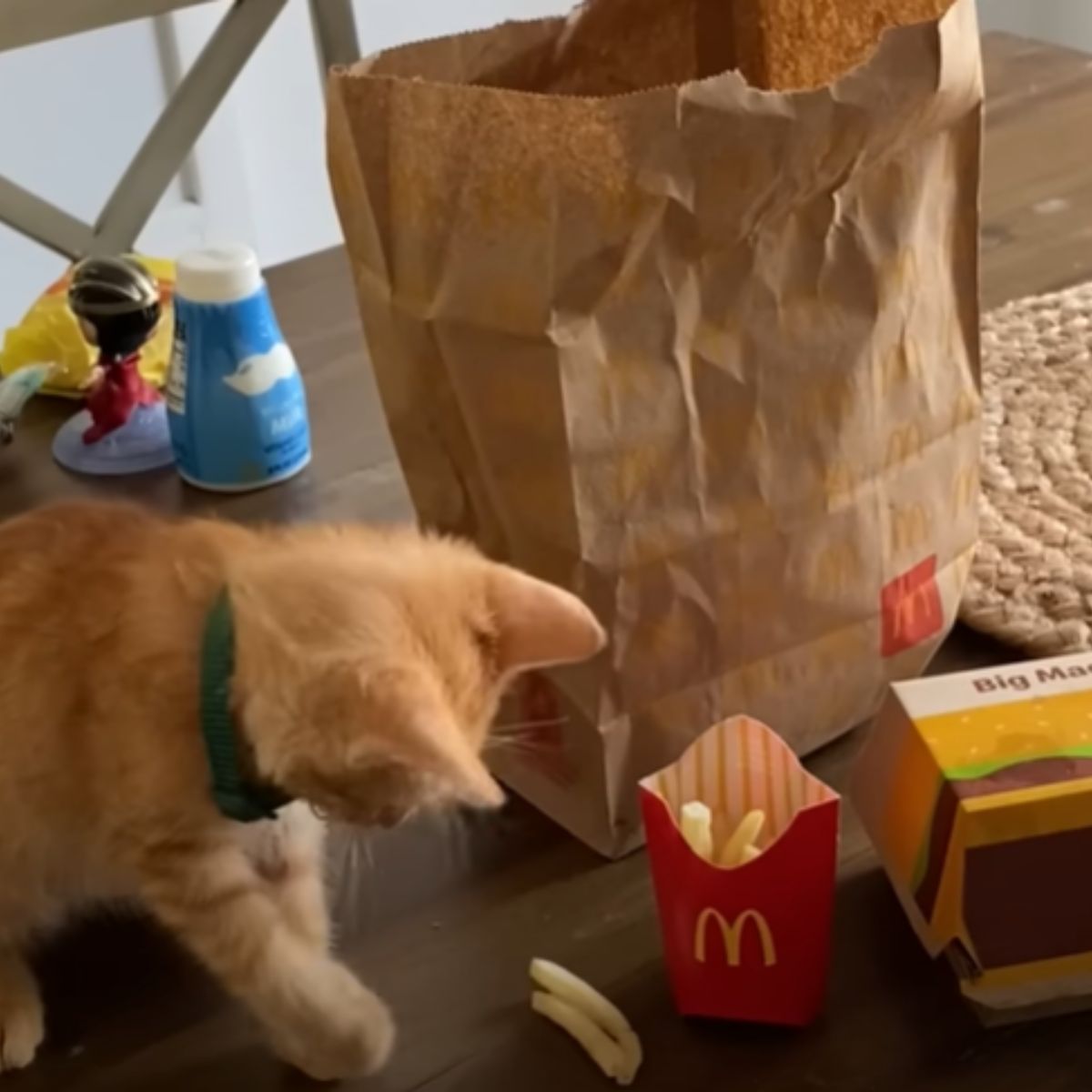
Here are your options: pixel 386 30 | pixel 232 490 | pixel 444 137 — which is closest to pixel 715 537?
pixel 444 137

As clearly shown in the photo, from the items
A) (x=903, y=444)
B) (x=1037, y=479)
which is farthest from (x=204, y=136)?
(x=903, y=444)

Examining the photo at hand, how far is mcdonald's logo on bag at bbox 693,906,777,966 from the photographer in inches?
25.5

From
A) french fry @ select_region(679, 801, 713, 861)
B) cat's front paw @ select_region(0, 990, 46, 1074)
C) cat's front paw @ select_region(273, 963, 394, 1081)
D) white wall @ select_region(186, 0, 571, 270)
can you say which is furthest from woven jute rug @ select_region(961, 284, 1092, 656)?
white wall @ select_region(186, 0, 571, 270)

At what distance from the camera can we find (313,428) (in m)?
1.08

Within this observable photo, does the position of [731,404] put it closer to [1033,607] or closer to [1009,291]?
[1033,607]

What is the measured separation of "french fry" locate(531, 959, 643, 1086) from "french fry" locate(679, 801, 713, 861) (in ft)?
0.25

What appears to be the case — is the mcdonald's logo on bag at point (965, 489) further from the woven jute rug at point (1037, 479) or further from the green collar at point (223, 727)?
the green collar at point (223, 727)

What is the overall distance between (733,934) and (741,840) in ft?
0.12

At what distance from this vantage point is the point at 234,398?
992mm

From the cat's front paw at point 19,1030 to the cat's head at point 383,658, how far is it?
6.5 inches

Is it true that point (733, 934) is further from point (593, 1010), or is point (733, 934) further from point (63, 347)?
point (63, 347)

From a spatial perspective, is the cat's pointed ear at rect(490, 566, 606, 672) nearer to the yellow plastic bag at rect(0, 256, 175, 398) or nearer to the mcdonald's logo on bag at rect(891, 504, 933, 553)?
the mcdonald's logo on bag at rect(891, 504, 933, 553)

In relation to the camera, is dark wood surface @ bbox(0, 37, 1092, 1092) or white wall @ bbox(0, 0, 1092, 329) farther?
white wall @ bbox(0, 0, 1092, 329)

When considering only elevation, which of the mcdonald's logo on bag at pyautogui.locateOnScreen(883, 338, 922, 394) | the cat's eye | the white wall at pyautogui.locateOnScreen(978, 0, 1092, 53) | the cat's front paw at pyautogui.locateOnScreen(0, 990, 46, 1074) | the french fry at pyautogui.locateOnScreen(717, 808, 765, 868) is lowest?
the white wall at pyautogui.locateOnScreen(978, 0, 1092, 53)
